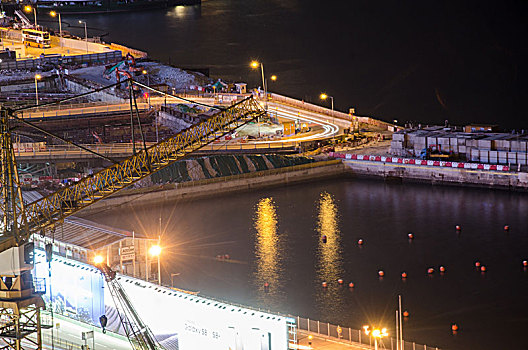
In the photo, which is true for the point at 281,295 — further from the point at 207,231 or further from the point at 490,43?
the point at 490,43

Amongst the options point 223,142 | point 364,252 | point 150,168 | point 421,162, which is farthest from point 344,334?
point 223,142

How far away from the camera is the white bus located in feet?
368

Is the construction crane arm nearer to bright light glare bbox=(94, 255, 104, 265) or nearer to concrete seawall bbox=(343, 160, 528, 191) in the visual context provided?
bright light glare bbox=(94, 255, 104, 265)

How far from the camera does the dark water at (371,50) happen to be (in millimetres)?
110250

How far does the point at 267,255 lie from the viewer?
5512 centimetres

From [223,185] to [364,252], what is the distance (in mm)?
17338

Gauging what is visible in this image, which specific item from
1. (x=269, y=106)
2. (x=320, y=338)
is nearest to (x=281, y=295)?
(x=320, y=338)

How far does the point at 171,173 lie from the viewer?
6969 cm

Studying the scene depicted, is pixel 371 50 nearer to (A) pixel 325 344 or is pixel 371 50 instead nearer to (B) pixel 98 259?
(B) pixel 98 259

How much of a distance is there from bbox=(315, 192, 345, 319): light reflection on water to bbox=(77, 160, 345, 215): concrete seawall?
13.9 ft

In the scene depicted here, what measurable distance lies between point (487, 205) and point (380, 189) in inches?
343

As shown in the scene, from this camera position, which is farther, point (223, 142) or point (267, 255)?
point (223, 142)

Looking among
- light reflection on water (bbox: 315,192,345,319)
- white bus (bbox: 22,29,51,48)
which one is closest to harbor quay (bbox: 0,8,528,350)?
white bus (bbox: 22,29,51,48)

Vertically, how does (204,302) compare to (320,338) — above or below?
above
